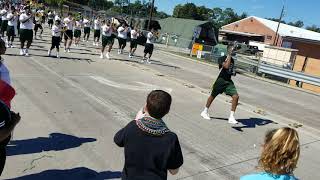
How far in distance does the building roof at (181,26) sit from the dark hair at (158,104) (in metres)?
44.6

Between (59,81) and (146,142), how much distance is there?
8827mm

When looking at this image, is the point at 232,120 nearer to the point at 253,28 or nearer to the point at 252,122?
the point at 252,122

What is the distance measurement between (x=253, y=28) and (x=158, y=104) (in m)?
79.6

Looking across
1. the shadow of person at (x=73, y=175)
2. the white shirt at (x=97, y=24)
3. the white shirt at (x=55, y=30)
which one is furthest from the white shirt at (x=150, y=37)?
the shadow of person at (x=73, y=175)

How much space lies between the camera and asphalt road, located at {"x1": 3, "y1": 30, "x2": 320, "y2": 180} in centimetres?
609

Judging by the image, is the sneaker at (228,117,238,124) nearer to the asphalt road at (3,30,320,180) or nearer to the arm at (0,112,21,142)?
the asphalt road at (3,30,320,180)

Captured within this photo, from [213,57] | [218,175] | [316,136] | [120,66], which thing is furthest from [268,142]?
[213,57]

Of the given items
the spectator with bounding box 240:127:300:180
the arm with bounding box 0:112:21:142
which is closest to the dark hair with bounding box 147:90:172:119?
the spectator with bounding box 240:127:300:180

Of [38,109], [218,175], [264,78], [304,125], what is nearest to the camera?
[218,175]

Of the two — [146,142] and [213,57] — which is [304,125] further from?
[213,57]

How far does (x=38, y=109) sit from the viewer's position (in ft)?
27.9

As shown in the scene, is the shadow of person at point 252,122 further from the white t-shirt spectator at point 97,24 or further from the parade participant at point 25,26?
the white t-shirt spectator at point 97,24

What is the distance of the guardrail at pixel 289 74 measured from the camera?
20594 millimetres

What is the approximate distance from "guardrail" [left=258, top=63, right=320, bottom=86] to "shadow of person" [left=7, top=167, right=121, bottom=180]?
16864 millimetres
